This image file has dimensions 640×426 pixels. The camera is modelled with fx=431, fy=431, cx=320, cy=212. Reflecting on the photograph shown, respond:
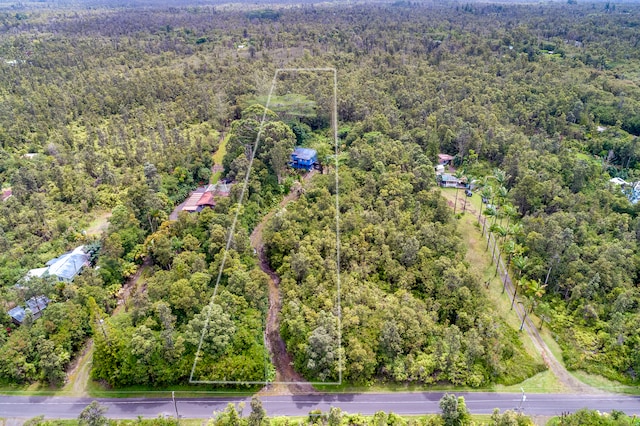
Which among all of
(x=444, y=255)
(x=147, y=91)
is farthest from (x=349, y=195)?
(x=147, y=91)

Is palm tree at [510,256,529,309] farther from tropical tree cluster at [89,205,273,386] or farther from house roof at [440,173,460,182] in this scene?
tropical tree cluster at [89,205,273,386]

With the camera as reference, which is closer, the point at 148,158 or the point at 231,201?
the point at 231,201

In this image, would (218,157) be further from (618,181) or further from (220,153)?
(618,181)

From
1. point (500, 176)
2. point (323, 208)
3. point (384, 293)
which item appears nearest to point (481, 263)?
point (384, 293)

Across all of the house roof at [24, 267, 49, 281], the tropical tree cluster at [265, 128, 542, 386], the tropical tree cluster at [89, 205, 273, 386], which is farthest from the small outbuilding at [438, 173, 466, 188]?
the house roof at [24, 267, 49, 281]

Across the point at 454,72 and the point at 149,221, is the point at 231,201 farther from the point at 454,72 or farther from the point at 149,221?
the point at 454,72

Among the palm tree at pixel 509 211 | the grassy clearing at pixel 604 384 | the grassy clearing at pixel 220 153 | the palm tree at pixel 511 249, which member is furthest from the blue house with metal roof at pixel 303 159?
the grassy clearing at pixel 604 384

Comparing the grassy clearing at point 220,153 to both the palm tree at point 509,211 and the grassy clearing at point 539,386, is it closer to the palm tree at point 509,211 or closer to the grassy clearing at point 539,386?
the palm tree at point 509,211
